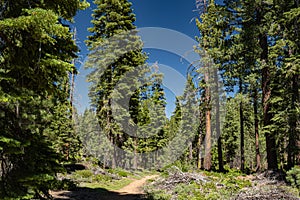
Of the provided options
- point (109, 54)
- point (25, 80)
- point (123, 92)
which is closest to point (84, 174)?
point (123, 92)

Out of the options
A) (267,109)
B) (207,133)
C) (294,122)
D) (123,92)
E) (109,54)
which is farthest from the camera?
(123,92)

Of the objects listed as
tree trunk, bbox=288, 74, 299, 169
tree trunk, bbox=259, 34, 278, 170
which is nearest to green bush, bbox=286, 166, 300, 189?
tree trunk, bbox=288, 74, 299, 169

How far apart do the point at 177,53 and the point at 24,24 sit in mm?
20698

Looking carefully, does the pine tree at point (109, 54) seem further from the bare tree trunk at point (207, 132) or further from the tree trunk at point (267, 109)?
the tree trunk at point (267, 109)

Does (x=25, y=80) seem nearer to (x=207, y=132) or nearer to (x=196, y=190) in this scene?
(x=196, y=190)

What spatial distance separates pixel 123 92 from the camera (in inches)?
931

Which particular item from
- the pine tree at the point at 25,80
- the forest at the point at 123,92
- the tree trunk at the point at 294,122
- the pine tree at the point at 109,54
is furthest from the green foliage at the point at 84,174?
the tree trunk at the point at 294,122

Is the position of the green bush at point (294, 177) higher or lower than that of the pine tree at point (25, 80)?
lower

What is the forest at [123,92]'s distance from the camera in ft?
18.0

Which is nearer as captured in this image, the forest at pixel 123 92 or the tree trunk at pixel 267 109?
the forest at pixel 123 92

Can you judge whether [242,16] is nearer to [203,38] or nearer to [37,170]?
[203,38]

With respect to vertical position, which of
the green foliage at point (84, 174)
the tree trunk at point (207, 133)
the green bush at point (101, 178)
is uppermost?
the tree trunk at point (207, 133)

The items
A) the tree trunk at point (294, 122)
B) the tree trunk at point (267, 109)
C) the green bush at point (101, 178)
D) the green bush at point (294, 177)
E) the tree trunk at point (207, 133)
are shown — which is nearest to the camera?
the green bush at point (294, 177)

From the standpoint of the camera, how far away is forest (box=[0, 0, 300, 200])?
5473mm
